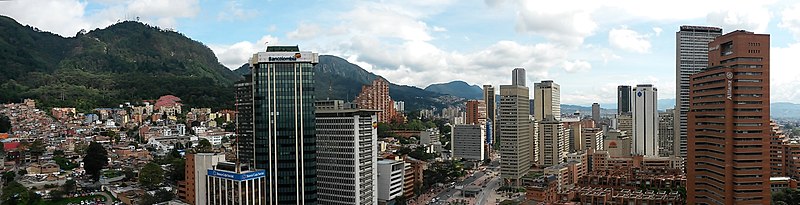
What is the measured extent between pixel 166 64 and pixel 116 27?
62.6 ft

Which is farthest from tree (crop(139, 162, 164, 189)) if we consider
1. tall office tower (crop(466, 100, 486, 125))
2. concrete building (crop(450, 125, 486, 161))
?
tall office tower (crop(466, 100, 486, 125))

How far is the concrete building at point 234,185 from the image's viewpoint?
1820 cm

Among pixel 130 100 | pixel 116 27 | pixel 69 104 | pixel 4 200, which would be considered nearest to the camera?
pixel 4 200

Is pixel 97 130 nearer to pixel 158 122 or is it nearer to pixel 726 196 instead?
pixel 158 122

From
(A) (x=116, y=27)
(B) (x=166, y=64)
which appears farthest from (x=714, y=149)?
(A) (x=116, y=27)

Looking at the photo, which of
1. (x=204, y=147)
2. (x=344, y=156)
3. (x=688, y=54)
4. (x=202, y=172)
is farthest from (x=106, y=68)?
(x=688, y=54)

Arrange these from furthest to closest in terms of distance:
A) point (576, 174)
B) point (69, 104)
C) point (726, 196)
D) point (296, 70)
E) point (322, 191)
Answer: point (69, 104) < point (576, 174) < point (322, 191) < point (726, 196) < point (296, 70)

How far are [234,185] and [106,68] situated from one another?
209ft

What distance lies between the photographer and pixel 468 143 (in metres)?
56.6

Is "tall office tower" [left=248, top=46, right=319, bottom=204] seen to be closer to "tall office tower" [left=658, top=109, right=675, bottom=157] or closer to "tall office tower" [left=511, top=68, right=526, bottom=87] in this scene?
"tall office tower" [left=658, top=109, right=675, bottom=157]

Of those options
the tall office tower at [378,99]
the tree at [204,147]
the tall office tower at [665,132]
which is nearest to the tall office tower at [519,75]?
the tall office tower at [378,99]

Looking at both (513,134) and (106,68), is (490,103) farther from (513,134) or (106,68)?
(106,68)

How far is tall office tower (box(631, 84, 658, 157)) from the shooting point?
5547cm

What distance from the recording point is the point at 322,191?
25.0 meters
